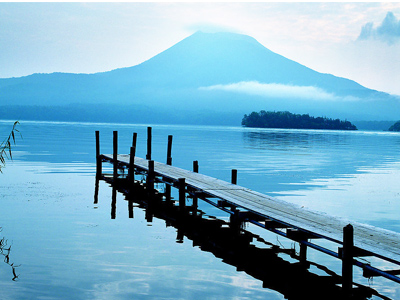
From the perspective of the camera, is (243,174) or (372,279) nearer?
(372,279)

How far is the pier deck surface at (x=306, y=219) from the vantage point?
385 inches

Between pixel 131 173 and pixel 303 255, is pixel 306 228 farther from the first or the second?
pixel 131 173

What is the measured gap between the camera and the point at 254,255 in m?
13.5

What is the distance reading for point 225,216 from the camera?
18.7 m

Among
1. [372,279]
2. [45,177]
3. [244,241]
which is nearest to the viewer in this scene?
[372,279]

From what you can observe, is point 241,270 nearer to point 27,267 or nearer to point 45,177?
point 27,267

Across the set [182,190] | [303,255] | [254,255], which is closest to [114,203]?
[182,190]

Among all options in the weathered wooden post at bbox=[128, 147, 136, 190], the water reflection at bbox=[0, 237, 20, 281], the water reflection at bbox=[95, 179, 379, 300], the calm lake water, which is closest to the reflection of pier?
the water reflection at bbox=[95, 179, 379, 300]

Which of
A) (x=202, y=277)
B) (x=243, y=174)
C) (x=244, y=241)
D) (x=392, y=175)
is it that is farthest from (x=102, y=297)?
(x=392, y=175)

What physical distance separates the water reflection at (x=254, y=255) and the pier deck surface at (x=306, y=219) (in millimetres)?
911

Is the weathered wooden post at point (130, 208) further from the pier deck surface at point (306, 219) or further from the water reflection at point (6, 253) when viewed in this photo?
the water reflection at point (6, 253)

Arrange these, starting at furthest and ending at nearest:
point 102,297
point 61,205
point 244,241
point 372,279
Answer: point 61,205
point 244,241
point 372,279
point 102,297

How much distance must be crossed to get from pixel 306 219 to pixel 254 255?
1.91m

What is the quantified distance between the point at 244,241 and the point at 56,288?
18.2 ft
